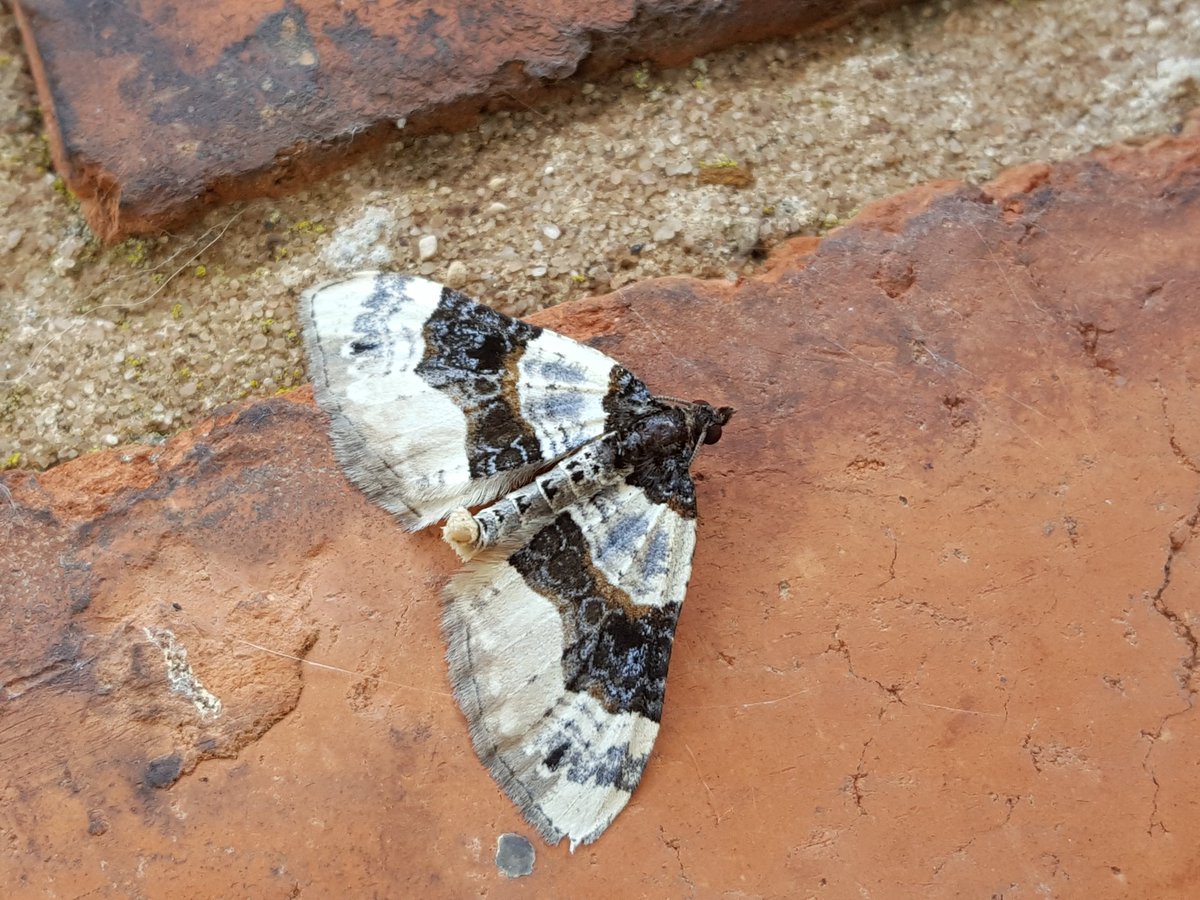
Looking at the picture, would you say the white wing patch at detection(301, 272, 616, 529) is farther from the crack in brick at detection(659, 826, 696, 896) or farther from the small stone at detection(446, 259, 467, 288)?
the crack in brick at detection(659, 826, 696, 896)

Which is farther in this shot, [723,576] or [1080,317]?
[1080,317]

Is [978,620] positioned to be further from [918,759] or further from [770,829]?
[770,829]

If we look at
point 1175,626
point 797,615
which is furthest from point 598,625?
point 1175,626

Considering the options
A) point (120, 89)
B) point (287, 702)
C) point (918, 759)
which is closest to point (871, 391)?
point (918, 759)

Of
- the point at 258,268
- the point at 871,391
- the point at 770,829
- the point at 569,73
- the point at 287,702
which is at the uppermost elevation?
the point at 569,73

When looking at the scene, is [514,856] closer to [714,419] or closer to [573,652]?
[573,652]

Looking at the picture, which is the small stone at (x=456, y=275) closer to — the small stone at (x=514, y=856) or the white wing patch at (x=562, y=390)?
the white wing patch at (x=562, y=390)

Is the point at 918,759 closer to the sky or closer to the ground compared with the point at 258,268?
closer to the ground
